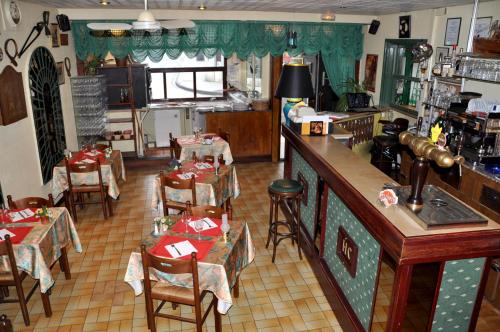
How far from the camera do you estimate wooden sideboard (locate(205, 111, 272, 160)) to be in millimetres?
8320

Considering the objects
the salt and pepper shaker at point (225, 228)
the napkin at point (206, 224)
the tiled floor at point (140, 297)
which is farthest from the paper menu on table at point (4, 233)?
the salt and pepper shaker at point (225, 228)

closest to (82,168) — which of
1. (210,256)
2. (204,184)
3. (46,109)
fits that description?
(46,109)

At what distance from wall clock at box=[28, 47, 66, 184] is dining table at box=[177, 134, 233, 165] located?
1.99 metres

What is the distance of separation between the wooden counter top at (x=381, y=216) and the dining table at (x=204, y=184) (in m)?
1.38

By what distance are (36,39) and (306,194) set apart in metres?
4.52

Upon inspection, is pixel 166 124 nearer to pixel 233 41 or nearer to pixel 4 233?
pixel 233 41

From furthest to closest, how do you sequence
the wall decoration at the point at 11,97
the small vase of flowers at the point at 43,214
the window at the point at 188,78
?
the window at the point at 188,78, the wall decoration at the point at 11,97, the small vase of flowers at the point at 43,214

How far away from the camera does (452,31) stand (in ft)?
19.1

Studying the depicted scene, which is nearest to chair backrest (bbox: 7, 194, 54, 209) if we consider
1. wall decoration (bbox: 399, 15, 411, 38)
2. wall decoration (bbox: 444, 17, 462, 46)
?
wall decoration (bbox: 444, 17, 462, 46)

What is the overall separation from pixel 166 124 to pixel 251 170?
2.20 metres

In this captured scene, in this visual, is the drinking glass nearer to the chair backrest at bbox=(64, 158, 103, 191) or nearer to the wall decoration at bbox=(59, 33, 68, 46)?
the chair backrest at bbox=(64, 158, 103, 191)

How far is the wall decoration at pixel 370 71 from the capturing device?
7.98m

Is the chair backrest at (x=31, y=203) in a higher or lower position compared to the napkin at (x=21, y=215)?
higher

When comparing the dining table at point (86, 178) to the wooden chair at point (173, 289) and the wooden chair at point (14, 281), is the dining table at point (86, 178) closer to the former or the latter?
the wooden chair at point (14, 281)
